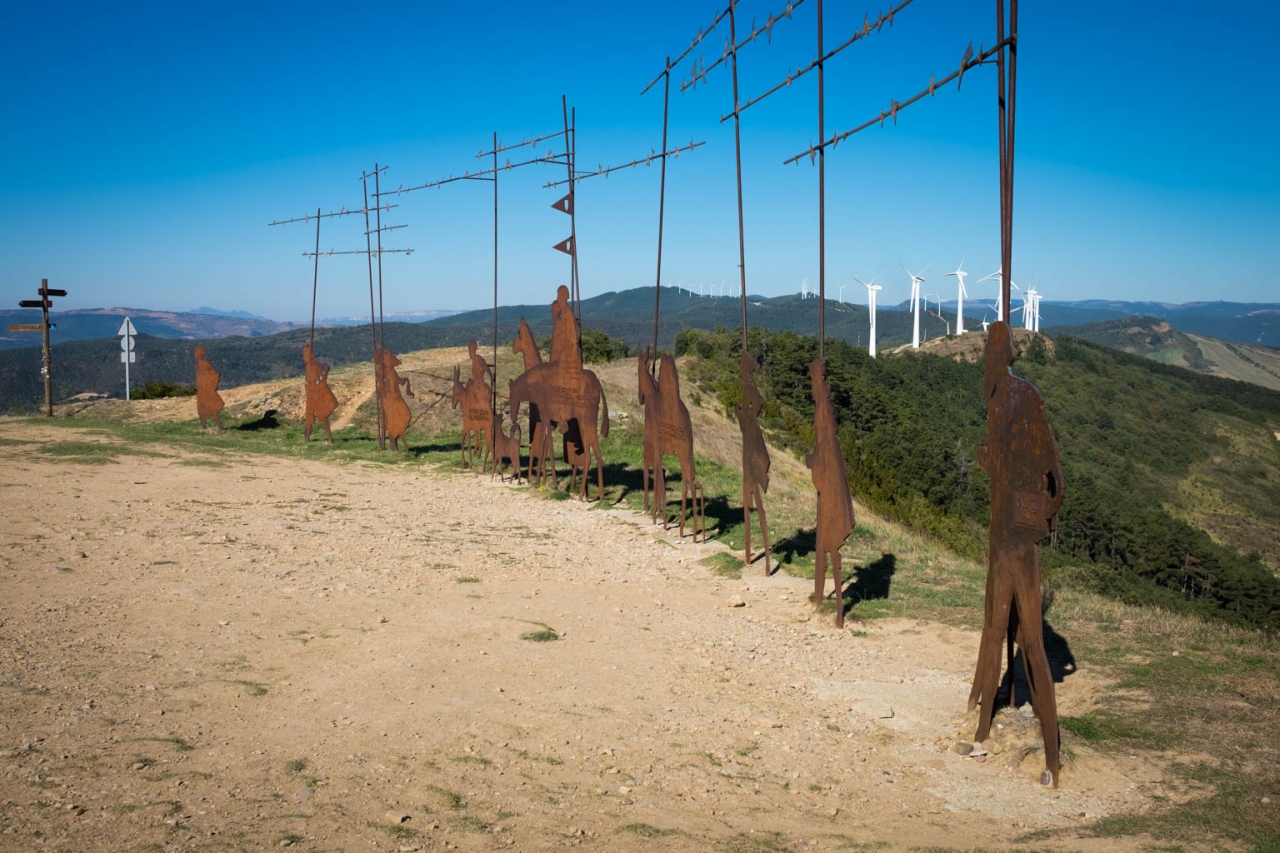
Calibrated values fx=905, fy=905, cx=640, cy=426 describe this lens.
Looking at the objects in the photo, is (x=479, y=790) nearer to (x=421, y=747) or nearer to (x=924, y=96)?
(x=421, y=747)

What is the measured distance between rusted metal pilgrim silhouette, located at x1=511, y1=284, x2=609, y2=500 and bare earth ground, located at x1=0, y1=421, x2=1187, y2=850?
364 centimetres

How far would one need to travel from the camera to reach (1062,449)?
4959cm

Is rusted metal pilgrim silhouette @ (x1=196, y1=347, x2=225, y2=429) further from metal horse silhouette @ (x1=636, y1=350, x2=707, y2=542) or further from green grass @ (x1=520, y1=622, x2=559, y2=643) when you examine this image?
green grass @ (x1=520, y1=622, x2=559, y2=643)

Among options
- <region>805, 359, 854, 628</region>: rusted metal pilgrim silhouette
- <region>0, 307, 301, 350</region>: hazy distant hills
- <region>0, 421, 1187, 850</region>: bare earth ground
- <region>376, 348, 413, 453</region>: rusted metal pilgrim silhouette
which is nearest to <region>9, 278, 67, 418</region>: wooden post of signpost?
<region>376, 348, 413, 453</region>: rusted metal pilgrim silhouette

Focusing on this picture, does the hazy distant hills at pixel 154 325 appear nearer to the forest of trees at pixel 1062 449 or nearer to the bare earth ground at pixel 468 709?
the forest of trees at pixel 1062 449

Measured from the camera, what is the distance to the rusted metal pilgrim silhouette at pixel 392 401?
1995 cm

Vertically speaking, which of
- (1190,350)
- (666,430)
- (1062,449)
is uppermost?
(1190,350)

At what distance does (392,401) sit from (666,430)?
363 inches

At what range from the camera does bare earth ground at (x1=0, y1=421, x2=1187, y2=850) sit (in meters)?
5.12

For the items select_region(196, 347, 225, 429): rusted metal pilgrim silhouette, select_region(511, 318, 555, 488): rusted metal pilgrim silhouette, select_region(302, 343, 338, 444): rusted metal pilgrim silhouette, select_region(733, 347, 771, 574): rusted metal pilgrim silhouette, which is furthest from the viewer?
select_region(196, 347, 225, 429): rusted metal pilgrim silhouette

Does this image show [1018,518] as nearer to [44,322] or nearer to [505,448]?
[505,448]

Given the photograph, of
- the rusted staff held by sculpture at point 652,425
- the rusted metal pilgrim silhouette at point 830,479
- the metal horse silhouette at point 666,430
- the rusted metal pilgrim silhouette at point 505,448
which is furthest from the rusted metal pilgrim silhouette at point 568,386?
the rusted metal pilgrim silhouette at point 830,479

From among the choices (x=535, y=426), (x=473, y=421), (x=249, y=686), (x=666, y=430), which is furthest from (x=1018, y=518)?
(x=473, y=421)

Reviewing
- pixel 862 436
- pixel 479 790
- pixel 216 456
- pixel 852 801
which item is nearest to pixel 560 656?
pixel 479 790
